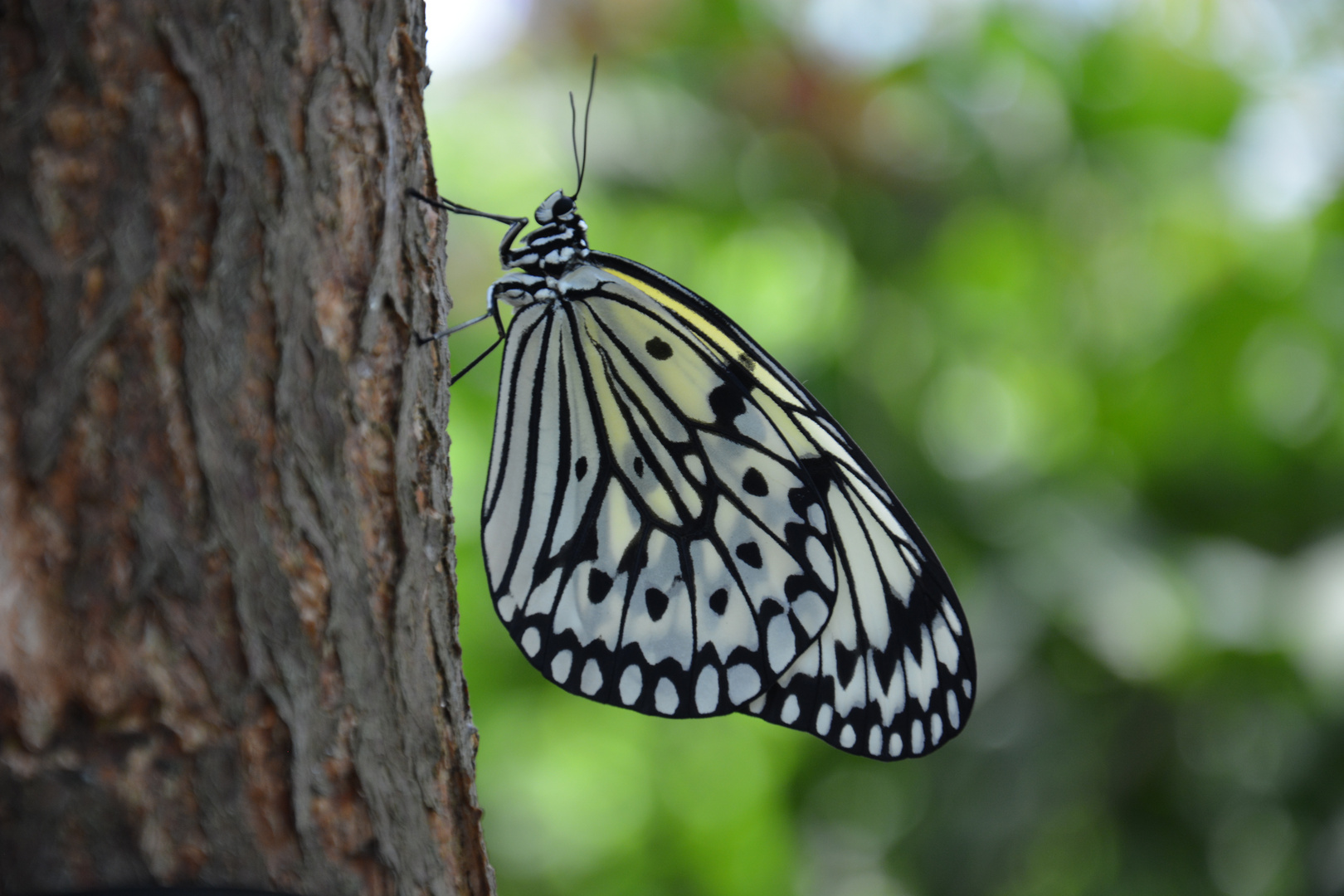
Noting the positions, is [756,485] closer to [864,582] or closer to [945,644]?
[864,582]

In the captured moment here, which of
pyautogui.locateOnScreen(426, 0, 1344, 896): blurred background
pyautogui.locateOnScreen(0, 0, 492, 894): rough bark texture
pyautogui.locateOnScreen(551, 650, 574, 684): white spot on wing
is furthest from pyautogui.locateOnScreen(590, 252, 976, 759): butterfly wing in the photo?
pyautogui.locateOnScreen(426, 0, 1344, 896): blurred background

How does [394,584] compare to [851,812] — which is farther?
[851,812]

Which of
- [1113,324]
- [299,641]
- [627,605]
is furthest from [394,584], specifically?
[1113,324]

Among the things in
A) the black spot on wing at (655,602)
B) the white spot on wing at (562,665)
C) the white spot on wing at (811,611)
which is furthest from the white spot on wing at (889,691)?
the white spot on wing at (562,665)

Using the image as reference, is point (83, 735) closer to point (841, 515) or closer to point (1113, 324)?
point (841, 515)

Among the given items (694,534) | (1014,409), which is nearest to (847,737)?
(694,534)

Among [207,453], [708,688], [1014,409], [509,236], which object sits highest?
[1014,409]

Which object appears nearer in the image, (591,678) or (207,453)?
(207,453)

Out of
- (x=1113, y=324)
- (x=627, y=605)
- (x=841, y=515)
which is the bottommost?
(x=627, y=605)
